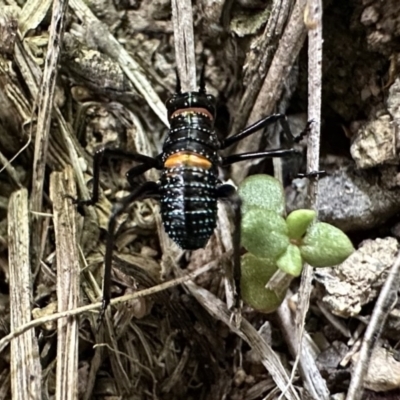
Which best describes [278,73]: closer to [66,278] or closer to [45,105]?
[45,105]

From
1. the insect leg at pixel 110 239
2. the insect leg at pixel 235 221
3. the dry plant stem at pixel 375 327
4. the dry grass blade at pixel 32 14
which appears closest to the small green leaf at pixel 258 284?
the insect leg at pixel 235 221

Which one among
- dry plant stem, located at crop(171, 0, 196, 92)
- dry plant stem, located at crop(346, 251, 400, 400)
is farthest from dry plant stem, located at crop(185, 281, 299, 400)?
dry plant stem, located at crop(171, 0, 196, 92)

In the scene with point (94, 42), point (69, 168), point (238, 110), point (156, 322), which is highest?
point (94, 42)

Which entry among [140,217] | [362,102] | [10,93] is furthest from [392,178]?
[10,93]

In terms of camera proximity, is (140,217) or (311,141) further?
(140,217)

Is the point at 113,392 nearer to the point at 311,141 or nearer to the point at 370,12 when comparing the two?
the point at 311,141

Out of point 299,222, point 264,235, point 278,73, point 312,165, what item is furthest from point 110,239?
point 278,73
